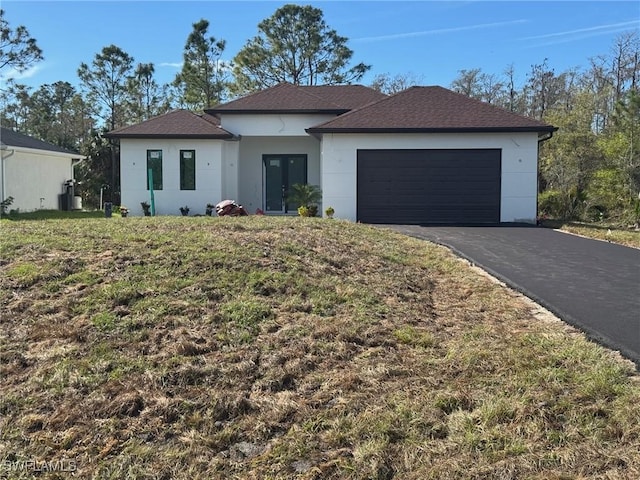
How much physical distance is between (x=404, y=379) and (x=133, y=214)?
16257 mm

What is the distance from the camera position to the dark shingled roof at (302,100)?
18812 mm

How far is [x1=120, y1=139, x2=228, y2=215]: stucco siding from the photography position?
18.3 m

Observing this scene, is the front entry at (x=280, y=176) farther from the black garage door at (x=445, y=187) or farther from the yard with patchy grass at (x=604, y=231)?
the yard with patchy grass at (x=604, y=231)

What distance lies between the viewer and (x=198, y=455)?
10.7 feet

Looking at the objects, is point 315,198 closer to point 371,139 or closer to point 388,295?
point 371,139

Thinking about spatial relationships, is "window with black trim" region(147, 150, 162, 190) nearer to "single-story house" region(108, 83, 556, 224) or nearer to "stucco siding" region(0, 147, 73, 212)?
"single-story house" region(108, 83, 556, 224)

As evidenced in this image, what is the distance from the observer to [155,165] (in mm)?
18469

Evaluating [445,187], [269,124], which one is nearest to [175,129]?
[269,124]

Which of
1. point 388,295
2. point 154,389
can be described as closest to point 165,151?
point 388,295

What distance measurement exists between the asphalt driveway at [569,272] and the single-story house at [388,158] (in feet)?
8.03

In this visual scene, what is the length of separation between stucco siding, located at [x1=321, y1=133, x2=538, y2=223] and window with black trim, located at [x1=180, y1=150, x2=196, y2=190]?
483cm

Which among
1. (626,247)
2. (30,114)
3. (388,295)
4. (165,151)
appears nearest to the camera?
(388,295)

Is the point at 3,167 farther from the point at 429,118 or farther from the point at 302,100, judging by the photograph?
the point at 429,118

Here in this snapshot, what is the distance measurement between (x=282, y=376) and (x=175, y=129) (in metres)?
15.7
